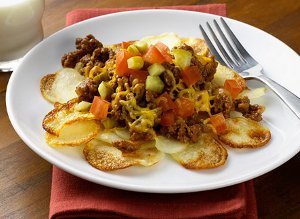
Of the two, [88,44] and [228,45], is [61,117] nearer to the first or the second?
[88,44]

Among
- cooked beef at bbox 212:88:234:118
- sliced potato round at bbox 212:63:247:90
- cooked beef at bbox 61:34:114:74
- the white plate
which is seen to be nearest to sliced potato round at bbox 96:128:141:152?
the white plate

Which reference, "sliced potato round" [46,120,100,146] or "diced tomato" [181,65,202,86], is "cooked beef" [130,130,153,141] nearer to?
"sliced potato round" [46,120,100,146]

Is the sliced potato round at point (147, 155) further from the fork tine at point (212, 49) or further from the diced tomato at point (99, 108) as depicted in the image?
the fork tine at point (212, 49)

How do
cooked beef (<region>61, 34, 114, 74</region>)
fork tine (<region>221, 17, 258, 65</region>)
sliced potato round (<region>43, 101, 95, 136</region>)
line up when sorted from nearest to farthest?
sliced potato round (<region>43, 101, 95, 136</region>) < cooked beef (<region>61, 34, 114, 74</region>) < fork tine (<region>221, 17, 258, 65</region>)

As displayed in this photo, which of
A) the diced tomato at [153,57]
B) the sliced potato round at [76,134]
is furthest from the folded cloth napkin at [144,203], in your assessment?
the diced tomato at [153,57]

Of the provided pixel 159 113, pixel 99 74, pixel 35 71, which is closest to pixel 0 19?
pixel 35 71

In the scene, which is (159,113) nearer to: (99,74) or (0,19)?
(99,74)

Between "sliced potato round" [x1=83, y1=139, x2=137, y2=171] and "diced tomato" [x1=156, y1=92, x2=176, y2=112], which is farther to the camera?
"diced tomato" [x1=156, y1=92, x2=176, y2=112]

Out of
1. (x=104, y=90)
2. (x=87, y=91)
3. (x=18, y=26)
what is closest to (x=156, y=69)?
(x=104, y=90)
